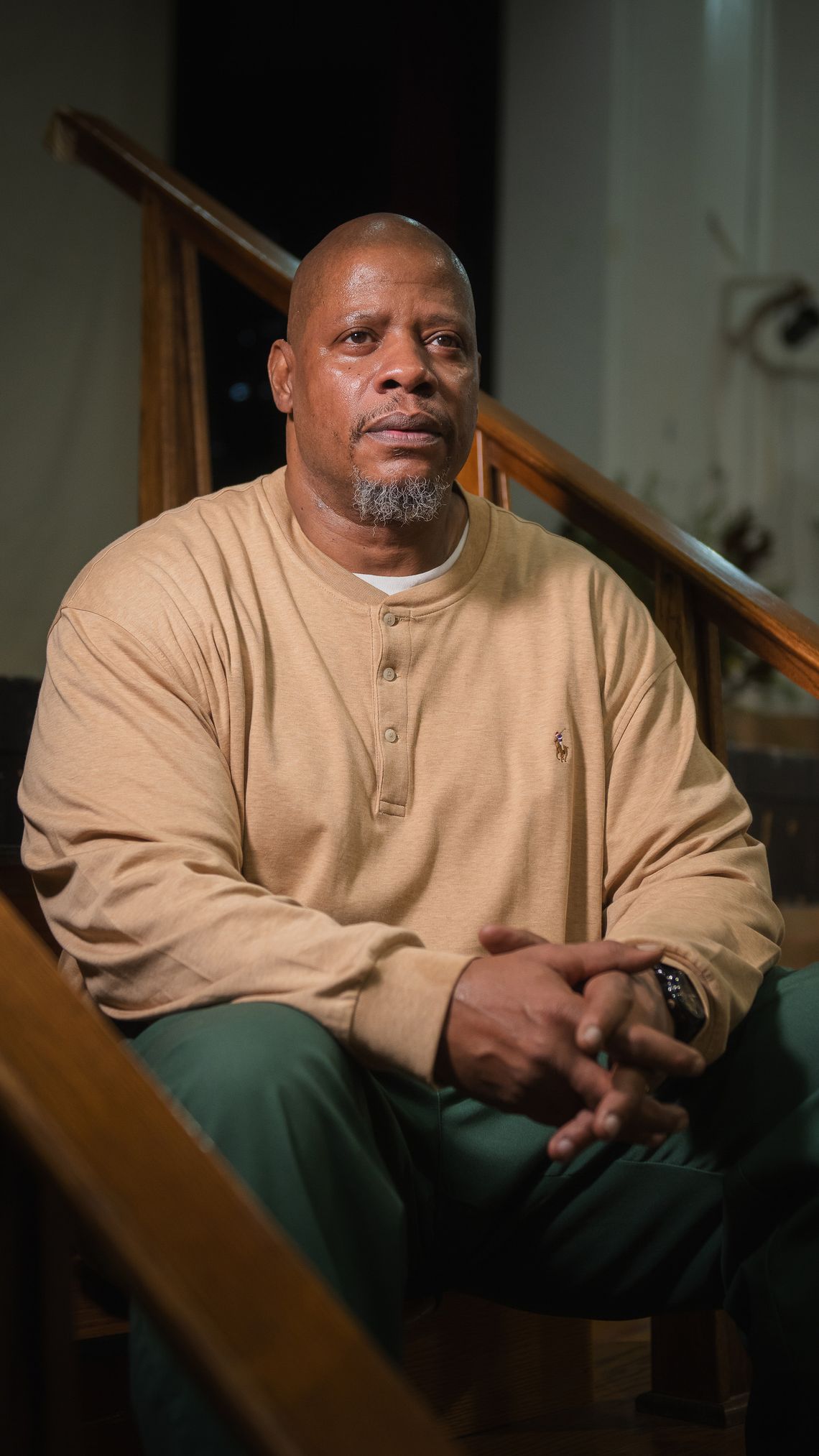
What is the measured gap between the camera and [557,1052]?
1.11 meters

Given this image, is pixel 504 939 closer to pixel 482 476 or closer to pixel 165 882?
pixel 165 882

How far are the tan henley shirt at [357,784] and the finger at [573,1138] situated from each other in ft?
0.38

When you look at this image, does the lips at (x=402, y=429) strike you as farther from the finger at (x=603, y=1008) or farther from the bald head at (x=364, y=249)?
the finger at (x=603, y=1008)

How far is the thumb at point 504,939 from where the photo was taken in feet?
3.97

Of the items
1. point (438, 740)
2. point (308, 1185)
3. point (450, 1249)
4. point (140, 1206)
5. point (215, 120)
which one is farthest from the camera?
point (215, 120)

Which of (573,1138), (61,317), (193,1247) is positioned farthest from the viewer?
(61,317)

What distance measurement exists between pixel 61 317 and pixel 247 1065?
2935 mm

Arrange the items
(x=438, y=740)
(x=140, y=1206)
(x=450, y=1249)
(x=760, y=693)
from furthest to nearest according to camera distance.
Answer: (x=760, y=693) → (x=438, y=740) → (x=450, y=1249) → (x=140, y=1206)

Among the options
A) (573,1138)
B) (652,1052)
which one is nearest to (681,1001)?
(652,1052)

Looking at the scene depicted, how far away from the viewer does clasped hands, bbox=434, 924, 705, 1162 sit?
1.10 m

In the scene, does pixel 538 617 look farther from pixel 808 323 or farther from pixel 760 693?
pixel 808 323

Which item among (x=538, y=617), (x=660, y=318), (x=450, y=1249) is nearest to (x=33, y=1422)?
(x=450, y=1249)

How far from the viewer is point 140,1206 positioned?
666mm

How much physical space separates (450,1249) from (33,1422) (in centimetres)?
62
